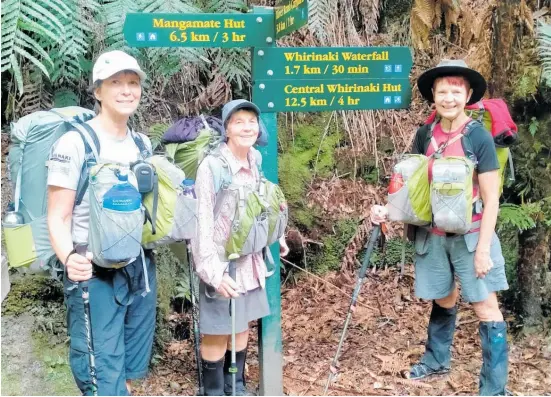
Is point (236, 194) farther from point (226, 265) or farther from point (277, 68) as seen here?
point (277, 68)

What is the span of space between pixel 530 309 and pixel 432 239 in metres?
1.81

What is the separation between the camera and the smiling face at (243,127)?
3988 millimetres

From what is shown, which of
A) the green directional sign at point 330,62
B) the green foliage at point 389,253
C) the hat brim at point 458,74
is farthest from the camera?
the green foliage at point 389,253

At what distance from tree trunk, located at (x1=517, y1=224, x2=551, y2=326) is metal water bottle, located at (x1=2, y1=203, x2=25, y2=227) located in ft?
13.6

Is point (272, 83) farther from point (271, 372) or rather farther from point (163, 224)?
point (271, 372)

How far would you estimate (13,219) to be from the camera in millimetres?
3645

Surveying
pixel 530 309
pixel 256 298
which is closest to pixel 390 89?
pixel 256 298

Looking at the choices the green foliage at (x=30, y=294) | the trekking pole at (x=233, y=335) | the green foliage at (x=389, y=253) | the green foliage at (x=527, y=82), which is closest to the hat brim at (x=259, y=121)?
the trekking pole at (x=233, y=335)

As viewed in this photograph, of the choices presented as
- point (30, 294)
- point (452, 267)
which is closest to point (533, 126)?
point (452, 267)

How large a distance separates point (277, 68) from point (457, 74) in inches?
47.4

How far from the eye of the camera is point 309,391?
16.7ft

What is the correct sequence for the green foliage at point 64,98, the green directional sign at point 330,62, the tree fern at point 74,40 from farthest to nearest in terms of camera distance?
the green foliage at point 64,98, the tree fern at point 74,40, the green directional sign at point 330,62

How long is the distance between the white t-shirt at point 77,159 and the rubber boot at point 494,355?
2663mm

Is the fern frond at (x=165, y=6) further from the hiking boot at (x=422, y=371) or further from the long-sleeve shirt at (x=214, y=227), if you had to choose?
the hiking boot at (x=422, y=371)
